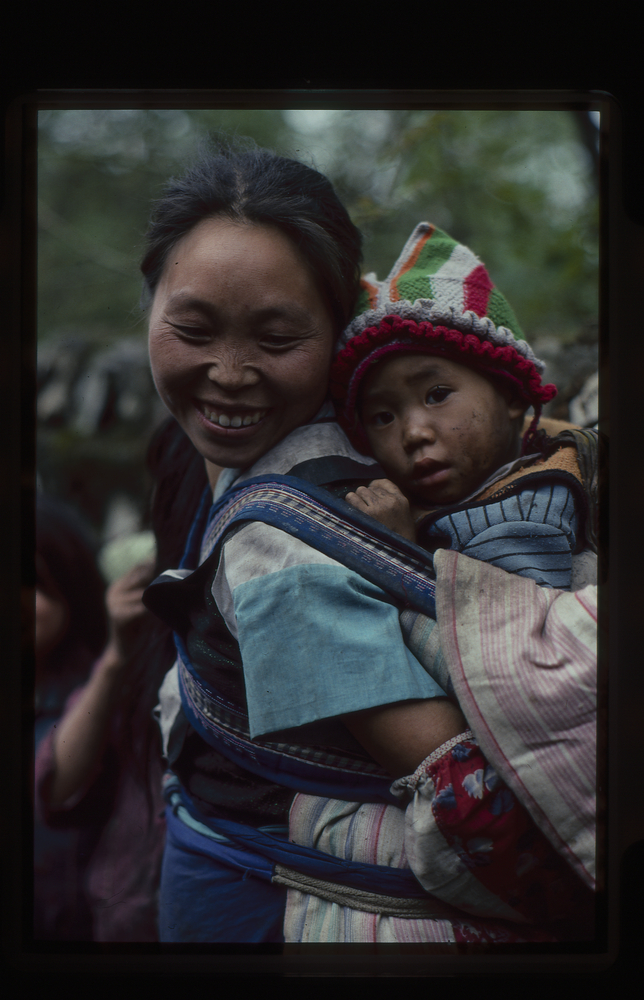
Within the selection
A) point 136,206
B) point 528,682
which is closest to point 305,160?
point 136,206

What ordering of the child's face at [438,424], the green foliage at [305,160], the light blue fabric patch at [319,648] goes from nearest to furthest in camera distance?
1. the light blue fabric patch at [319,648]
2. the child's face at [438,424]
3. the green foliage at [305,160]

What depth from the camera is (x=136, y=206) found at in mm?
1833

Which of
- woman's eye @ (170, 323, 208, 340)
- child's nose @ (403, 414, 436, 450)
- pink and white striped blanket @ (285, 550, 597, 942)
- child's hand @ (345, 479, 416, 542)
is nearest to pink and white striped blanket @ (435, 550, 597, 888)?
pink and white striped blanket @ (285, 550, 597, 942)

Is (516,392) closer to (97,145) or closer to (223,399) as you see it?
(223,399)

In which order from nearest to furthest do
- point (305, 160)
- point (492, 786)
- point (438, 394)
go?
point (492, 786), point (438, 394), point (305, 160)

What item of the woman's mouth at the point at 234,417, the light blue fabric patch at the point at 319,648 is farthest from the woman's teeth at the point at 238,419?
the light blue fabric patch at the point at 319,648

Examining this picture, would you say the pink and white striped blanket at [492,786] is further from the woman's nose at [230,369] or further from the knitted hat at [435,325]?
the woman's nose at [230,369]

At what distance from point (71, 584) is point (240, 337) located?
754 mm

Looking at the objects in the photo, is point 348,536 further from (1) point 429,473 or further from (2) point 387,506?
(1) point 429,473

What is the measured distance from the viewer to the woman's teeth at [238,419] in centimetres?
177

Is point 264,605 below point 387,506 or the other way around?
below

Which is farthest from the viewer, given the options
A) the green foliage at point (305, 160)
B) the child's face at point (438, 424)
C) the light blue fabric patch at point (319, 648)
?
the green foliage at point (305, 160)

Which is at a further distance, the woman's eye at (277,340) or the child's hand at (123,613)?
the child's hand at (123,613)

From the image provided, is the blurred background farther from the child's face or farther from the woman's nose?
the child's face
